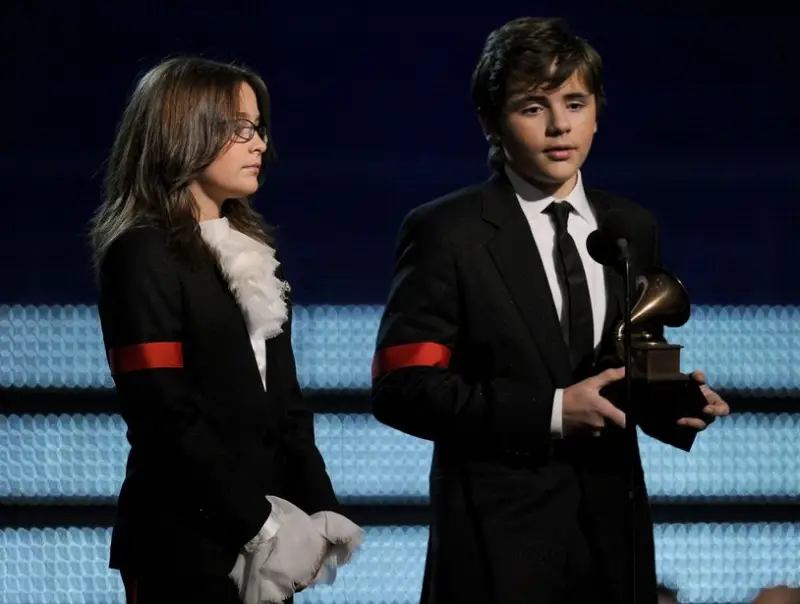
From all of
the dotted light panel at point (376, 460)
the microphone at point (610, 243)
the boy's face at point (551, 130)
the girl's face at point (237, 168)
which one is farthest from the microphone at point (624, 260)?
the dotted light panel at point (376, 460)

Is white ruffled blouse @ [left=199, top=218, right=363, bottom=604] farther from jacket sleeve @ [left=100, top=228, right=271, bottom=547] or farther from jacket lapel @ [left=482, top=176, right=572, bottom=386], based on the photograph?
jacket lapel @ [left=482, top=176, right=572, bottom=386]

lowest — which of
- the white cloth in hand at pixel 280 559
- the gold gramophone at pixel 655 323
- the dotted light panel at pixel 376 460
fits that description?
the dotted light panel at pixel 376 460

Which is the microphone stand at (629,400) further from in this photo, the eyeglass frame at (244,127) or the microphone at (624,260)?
the eyeglass frame at (244,127)

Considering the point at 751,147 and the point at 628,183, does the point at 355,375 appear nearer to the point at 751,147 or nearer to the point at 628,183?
the point at 628,183

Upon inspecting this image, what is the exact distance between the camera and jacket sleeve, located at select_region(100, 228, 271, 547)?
1965 millimetres

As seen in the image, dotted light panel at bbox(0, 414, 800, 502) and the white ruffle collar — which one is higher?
the white ruffle collar

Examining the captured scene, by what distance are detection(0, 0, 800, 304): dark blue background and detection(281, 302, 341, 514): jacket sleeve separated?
1095mm

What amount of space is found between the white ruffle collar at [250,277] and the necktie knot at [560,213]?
0.42 metres

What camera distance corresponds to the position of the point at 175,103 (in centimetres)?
213

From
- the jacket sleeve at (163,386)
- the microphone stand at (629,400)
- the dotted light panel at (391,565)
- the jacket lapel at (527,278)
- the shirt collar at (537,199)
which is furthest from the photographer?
the dotted light panel at (391,565)

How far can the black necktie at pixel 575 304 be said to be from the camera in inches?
81.9

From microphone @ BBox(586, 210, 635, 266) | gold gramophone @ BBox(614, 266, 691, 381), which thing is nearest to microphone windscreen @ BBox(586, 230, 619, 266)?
microphone @ BBox(586, 210, 635, 266)

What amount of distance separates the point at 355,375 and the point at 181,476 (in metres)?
1.29

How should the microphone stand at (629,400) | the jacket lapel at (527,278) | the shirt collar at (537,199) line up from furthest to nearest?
the shirt collar at (537,199) → the jacket lapel at (527,278) → the microphone stand at (629,400)
